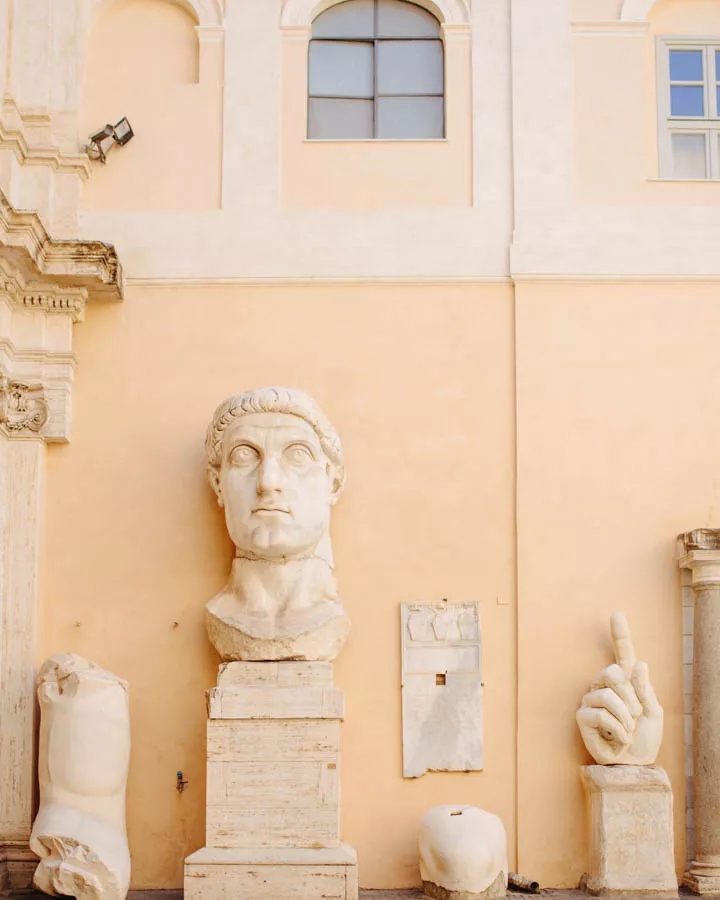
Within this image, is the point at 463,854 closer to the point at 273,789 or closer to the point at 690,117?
the point at 273,789

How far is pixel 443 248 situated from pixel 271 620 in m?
2.57

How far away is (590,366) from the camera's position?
971 centimetres

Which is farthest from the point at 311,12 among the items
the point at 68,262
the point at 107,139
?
the point at 68,262

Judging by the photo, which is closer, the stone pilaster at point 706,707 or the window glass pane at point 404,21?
the stone pilaster at point 706,707

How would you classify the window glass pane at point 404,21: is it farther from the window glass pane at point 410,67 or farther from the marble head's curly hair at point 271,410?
the marble head's curly hair at point 271,410

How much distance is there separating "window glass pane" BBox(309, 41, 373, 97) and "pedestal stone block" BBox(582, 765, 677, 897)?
4.54m

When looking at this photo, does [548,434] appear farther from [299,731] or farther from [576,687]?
[299,731]

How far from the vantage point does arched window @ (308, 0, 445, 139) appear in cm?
1020

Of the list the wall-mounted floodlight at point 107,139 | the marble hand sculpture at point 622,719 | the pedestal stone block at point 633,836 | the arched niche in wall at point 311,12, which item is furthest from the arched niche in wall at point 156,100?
the pedestal stone block at point 633,836

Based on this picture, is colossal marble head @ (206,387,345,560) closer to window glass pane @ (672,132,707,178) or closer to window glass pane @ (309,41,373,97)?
window glass pane @ (309,41,373,97)

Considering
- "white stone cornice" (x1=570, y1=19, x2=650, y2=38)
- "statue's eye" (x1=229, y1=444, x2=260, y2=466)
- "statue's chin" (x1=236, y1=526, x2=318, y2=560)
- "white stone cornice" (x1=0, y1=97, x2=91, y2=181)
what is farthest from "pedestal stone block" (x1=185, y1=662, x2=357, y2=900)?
"white stone cornice" (x1=570, y1=19, x2=650, y2=38)

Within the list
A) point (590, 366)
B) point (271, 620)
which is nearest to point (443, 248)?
point (590, 366)

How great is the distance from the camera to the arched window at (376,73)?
402 inches

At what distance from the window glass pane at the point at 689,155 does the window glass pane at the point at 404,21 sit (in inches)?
67.3
